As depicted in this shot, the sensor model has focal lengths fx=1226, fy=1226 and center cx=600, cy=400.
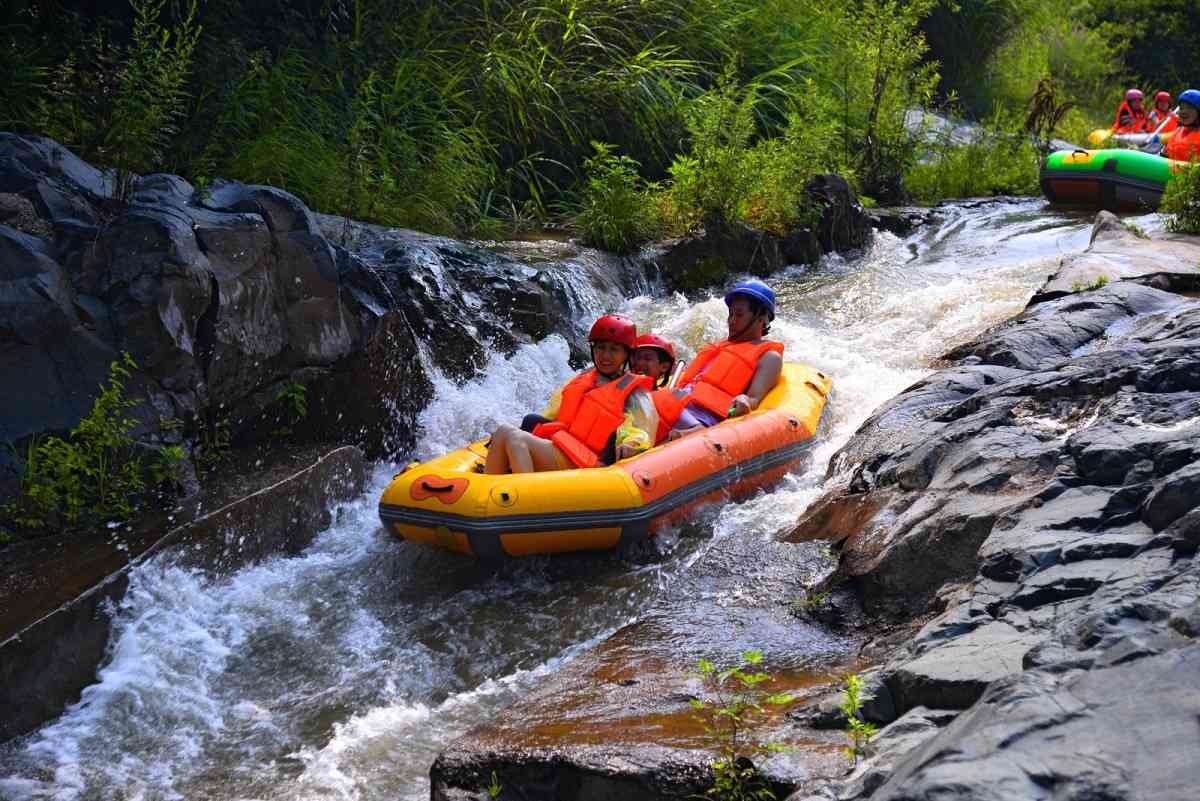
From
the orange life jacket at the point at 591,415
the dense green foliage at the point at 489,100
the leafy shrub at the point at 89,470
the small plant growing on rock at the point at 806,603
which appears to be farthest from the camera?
the dense green foliage at the point at 489,100

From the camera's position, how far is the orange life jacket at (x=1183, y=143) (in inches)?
461

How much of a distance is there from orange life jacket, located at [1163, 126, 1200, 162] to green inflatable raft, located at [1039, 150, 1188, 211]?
0.87 feet

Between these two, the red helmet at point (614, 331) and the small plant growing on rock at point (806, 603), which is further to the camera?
the red helmet at point (614, 331)

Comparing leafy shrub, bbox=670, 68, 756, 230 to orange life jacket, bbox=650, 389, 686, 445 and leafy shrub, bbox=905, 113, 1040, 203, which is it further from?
leafy shrub, bbox=905, 113, 1040, 203

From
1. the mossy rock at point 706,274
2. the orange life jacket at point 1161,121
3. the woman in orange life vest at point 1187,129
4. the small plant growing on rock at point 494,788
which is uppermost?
the woman in orange life vest at point 1187,129

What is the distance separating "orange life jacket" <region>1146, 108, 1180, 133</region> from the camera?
14.5 metres

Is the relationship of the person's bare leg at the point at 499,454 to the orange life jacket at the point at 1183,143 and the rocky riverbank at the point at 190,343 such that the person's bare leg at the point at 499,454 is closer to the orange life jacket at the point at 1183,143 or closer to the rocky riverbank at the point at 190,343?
the rocky riverbank at the point at 190,343

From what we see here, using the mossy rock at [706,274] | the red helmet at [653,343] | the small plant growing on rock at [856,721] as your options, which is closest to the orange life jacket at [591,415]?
the red helmet at [653,343]

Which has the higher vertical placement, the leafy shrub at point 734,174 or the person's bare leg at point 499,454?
the leafy shrub at point 734,174

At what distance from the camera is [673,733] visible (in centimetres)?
320

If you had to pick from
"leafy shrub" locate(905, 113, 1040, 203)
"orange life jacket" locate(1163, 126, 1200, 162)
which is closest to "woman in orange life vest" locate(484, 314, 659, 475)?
"leafy shrub" locate(905, 113, 1040, 203)

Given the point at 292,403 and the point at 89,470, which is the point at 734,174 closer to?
the point at 292,403

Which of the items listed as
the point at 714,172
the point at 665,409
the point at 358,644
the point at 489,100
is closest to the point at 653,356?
the point at 665,409

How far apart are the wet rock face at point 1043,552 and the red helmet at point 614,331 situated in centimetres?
115
